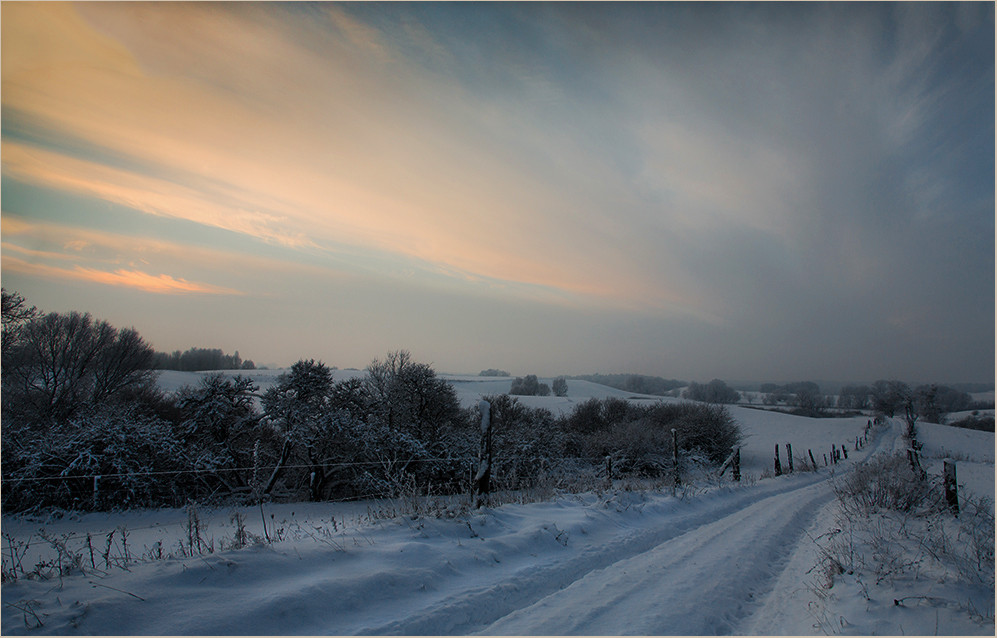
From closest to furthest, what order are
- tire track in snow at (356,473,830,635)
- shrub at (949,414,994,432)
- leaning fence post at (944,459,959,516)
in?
tire track in snow at (356,473,830,635)
leaning fence post at (944,459,959,516)
shrub at (949,414,994,432)

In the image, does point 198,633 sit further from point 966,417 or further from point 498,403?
point 966,417

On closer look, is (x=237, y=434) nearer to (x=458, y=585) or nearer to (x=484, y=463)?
(x=484, y=463)

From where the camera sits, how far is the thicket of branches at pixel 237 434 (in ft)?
46.0

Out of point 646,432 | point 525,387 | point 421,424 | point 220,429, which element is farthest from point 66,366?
point 525,387

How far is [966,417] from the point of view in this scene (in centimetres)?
5197

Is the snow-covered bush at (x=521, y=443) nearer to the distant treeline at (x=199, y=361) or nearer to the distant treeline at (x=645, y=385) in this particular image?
the distant treeline at (x=199, y=361)

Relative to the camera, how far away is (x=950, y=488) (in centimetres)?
736

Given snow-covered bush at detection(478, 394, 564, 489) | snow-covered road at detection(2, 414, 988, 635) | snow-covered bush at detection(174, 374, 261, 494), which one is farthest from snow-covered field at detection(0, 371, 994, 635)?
snow-covered bush at detection(478, 394, 564, 489)

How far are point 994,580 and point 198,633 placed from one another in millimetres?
7357

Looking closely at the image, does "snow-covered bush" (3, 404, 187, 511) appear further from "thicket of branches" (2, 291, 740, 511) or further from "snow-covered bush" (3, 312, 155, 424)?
"snow-covered bush" (3, 312, 155, 424)

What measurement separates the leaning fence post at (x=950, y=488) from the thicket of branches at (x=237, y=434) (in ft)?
28.4

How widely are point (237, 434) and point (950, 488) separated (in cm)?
2144

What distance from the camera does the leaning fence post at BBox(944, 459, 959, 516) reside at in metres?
7.25

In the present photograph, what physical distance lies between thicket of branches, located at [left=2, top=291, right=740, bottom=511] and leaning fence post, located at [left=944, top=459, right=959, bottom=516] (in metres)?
8.66
